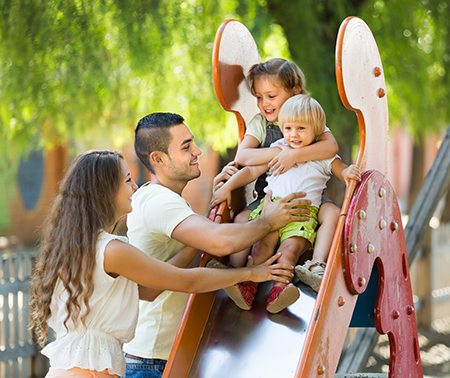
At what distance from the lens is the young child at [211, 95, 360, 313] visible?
2.02m

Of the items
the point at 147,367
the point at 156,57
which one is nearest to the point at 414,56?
the point at 156,57

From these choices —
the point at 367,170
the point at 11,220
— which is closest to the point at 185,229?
the point at 367,170

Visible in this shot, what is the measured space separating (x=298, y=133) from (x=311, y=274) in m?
0.62

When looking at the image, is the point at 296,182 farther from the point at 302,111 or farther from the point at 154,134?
the point at 154,134

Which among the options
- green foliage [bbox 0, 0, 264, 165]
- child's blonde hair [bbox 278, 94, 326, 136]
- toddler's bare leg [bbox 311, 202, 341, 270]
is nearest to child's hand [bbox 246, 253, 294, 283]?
toddler's bare leg [bbox 311, 202, 341, 270]

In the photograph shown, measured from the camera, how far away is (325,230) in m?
2.05

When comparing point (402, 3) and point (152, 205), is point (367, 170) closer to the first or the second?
point (152, 205)

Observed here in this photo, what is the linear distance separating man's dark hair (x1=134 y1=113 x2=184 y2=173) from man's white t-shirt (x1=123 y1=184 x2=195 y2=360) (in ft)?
0.56

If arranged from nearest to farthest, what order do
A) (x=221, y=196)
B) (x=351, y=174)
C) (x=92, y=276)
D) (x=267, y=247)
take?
(x=92, y=276), (x=351, y=174), (x=267, y=247), (x=221, y=196)

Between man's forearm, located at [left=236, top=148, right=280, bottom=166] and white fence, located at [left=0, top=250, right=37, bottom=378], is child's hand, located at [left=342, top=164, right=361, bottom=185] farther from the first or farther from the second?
A: white fence, located at [left=0, top=250, right=37, bottom=378]

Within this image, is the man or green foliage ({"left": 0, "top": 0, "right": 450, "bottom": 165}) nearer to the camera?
the man

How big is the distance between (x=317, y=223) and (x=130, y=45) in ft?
8.57

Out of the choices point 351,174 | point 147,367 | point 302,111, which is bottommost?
point 147,367

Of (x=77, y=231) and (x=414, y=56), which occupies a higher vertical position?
(x=414, y=56)
